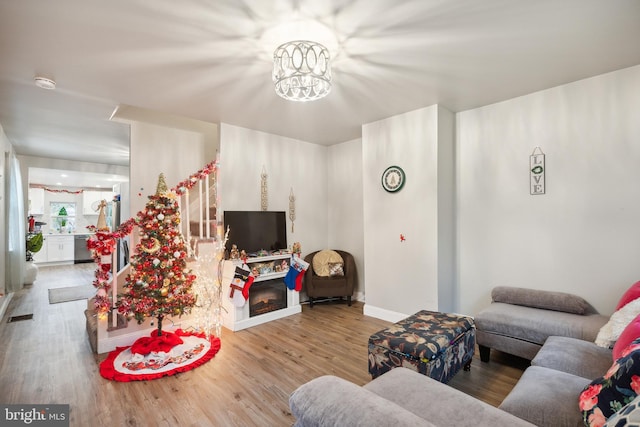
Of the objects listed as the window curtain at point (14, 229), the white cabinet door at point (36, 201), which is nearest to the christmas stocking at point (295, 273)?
the window curtain at point (14, 229)

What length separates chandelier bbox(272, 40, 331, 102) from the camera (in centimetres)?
212

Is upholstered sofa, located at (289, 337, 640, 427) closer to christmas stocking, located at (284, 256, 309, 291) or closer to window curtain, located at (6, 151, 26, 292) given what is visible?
christmas stocking, located at (284, 256, 309, 291)

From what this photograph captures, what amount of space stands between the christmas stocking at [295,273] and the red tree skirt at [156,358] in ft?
4.09

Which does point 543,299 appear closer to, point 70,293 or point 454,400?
point 454,400

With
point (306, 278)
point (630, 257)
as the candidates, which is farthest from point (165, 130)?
point (630, 257)

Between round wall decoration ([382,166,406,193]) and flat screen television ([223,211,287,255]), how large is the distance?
1565 mm

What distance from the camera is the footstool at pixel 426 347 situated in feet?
6.93

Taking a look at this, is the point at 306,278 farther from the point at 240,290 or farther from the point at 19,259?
the point at 19,259

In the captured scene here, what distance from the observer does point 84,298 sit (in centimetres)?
526

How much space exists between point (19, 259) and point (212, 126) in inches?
175

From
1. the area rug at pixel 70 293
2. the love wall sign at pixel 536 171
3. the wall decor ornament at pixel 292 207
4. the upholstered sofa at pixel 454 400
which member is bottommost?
the area rug at pixel 70 293

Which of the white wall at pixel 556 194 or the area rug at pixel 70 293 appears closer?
the white wall at pixel 556 194

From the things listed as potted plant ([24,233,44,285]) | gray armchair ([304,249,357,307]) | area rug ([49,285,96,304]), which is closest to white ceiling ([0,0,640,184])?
gray armchair ([304,249,357,307])

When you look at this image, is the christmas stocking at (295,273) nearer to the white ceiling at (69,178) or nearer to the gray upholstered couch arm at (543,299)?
the gray upholstered couch arm at (543,299)
